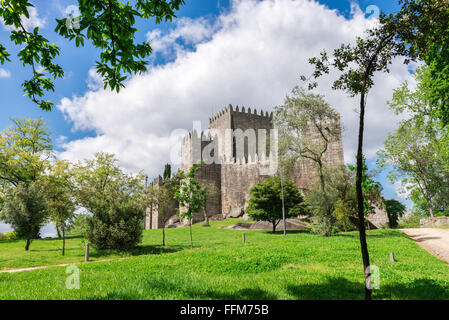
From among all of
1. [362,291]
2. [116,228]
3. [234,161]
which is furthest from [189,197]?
[234,161]

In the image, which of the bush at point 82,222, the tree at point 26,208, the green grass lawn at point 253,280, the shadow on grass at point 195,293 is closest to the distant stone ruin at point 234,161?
the tree at point 26,208

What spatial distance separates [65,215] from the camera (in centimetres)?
1947

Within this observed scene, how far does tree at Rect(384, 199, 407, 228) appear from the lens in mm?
36031

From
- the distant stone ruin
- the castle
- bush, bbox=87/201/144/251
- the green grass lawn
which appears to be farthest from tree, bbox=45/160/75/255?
the castle

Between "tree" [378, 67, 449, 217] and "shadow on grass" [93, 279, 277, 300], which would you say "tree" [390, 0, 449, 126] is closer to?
"shadow on grass" [93, 279, 277, 300]

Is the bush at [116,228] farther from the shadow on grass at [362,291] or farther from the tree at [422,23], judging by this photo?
the tree at [422,23]

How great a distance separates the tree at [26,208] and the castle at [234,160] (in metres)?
15.7

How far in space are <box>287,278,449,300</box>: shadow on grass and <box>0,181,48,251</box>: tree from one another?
2167 cm

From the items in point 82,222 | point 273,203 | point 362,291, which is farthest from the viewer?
point 273,203

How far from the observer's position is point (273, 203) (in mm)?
28359

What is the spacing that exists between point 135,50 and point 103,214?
1453 cm

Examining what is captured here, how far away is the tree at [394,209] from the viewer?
3603cm

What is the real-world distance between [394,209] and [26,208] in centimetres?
4072

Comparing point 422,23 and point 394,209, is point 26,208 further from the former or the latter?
point 394,209
